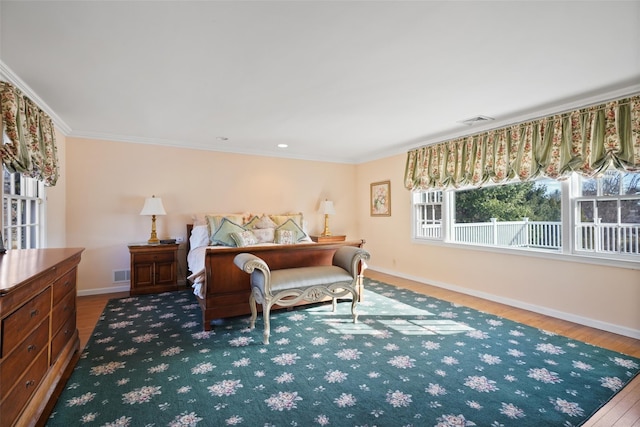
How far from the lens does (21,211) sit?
10.3ft

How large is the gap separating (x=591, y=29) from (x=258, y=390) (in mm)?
3277

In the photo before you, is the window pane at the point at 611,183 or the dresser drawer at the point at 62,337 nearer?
the dresser drawer at the point at 62,337

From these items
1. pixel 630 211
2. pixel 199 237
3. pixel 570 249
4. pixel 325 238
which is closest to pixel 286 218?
pixel 325 238

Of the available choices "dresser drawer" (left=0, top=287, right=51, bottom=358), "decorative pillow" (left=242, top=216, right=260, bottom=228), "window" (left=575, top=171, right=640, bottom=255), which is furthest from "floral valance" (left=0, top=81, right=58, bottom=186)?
"window" (left=575, top=171, right=640, bottom=255)

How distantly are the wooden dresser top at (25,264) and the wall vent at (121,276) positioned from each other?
2299 millimetres

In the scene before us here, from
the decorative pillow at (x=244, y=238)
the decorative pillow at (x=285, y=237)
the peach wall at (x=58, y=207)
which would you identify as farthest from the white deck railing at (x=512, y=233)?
the peach wall at (x=58, y=207)

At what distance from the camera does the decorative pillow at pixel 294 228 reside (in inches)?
203

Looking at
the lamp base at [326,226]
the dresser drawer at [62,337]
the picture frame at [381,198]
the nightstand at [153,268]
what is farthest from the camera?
the lamp base at [326,226]

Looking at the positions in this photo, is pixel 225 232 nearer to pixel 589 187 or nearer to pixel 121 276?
pixel 121 276

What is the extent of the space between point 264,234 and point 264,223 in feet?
0.86

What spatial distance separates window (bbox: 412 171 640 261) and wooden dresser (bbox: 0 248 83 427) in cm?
469

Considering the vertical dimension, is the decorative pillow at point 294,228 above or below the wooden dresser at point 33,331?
above

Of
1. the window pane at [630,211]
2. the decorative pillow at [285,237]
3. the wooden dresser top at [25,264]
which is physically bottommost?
the decorative pillow at [285,237]

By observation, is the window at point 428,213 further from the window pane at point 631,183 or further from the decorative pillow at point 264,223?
the decorative pillow at point 264,223
